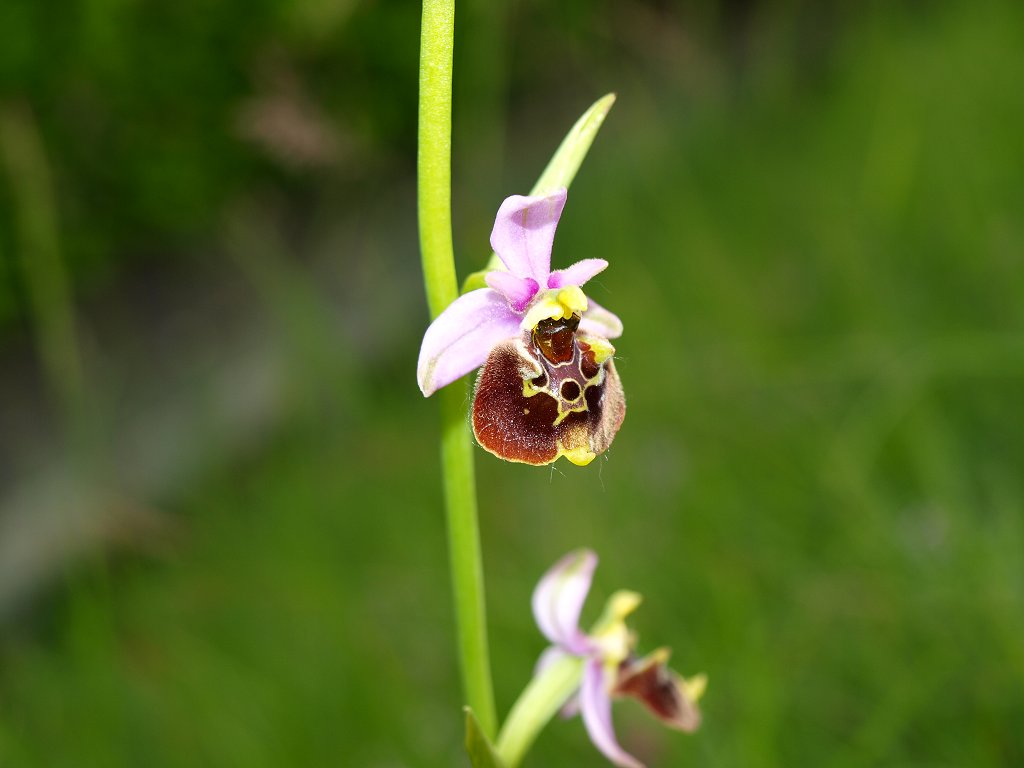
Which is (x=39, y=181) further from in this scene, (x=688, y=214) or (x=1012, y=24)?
(x=1012, y=24)

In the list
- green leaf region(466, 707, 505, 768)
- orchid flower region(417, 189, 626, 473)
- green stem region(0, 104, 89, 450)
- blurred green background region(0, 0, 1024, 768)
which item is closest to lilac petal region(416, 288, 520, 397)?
orchid flower region(417, 189, 626, 473)

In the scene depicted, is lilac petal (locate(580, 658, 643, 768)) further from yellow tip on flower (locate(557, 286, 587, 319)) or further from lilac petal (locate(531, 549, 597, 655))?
yellow tip on flower (locate(557, 286, 587, 319))

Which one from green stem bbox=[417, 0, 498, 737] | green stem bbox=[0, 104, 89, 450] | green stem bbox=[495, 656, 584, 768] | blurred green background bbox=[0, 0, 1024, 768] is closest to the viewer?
green stem bbox=[417, 0, 498, 737]

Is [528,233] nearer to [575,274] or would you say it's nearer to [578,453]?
[575,274]

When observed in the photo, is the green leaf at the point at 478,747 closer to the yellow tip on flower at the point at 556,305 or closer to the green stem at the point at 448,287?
the green stem at the point at 448,287

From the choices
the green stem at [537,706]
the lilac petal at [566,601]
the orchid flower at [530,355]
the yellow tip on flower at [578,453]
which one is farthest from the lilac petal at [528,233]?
the green stem at [537,706]

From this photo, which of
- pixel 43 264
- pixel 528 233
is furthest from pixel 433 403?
pixel 528 233

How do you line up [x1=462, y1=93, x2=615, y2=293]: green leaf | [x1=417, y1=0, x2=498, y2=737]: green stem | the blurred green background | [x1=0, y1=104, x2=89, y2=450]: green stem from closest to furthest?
[x1=417, y1=0, x2=498, y2=737]: green stem → [x1=462, y1=93, x2=615, y2=293]: green leaf → the blurred green background → [x1=0, y1=104, x2=89, y2=450]: green stem
